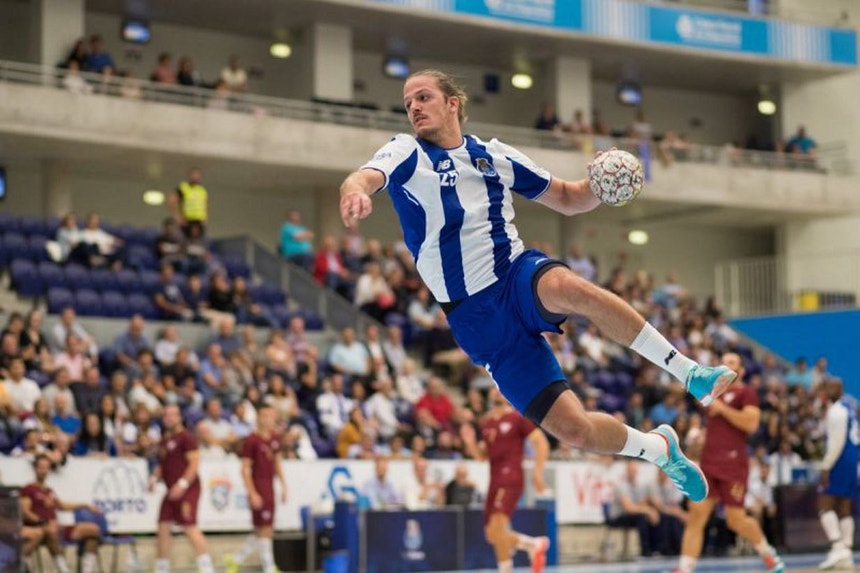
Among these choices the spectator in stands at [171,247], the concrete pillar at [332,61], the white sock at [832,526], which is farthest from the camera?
the concrete pillar at [332,61]

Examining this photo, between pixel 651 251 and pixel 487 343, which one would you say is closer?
pixel 487 343

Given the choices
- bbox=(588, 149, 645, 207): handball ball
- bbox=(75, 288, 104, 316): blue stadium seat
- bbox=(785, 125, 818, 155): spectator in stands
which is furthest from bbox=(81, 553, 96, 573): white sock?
bbox=(785, 125, 818, 155): spectator in stands

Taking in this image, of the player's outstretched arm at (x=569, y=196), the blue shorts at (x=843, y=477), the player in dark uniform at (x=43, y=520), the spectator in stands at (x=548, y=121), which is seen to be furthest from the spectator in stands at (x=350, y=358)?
the player's outstretched arm at (x=569, y=196)

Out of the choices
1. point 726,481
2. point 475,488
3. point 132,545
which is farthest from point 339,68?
point 726,481

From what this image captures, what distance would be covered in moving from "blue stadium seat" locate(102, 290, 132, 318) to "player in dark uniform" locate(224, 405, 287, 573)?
5951 mm

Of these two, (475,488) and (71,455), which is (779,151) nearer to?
(475,488)

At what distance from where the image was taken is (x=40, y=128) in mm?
27281

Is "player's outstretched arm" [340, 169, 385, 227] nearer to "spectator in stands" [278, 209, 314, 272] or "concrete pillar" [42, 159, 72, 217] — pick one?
"spectator in stands" [278, 209, 314, 272]

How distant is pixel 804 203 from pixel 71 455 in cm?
2463

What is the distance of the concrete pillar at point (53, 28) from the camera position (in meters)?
29.6

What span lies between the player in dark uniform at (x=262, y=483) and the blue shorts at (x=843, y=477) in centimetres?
774

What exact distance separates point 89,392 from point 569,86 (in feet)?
66.6

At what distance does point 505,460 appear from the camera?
1716 centimetres

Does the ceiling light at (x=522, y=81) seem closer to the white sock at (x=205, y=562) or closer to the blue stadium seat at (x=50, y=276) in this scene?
the blue stadium seat at (x=50, y=276)
